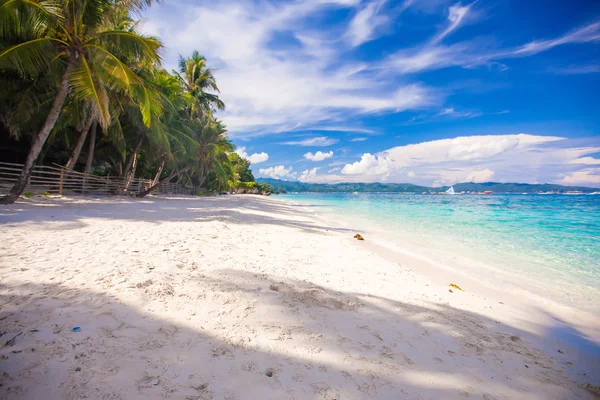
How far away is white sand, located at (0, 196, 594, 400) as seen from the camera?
63.6 inches

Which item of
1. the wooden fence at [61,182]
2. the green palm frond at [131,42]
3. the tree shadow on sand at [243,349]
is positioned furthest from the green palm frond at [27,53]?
the tree shadow on sand at [243,349]

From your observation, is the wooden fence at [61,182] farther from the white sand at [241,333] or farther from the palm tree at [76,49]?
the white sand at [241,333]

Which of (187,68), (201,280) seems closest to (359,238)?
(201,280)

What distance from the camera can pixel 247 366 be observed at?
180 centimetres

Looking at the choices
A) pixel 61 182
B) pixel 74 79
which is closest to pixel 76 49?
pixel 74 79

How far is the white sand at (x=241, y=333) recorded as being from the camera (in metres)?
1.62

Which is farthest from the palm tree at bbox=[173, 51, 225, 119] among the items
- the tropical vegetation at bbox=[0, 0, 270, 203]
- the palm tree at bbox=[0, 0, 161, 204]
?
the palm tree at bbox=[0, 0, 161, 204]

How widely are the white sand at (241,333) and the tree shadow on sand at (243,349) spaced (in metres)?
0.01

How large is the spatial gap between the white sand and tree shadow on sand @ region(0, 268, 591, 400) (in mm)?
10

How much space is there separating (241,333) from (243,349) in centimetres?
21

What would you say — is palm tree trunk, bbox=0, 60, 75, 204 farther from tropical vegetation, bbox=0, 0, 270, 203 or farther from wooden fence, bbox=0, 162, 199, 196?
wooden fence, bbox=0, 162, 199, 196

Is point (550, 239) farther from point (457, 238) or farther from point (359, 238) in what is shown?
point (359, 238)

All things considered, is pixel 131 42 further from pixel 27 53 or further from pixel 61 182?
pixel 61 182

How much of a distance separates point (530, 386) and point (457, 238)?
9.22 meters
